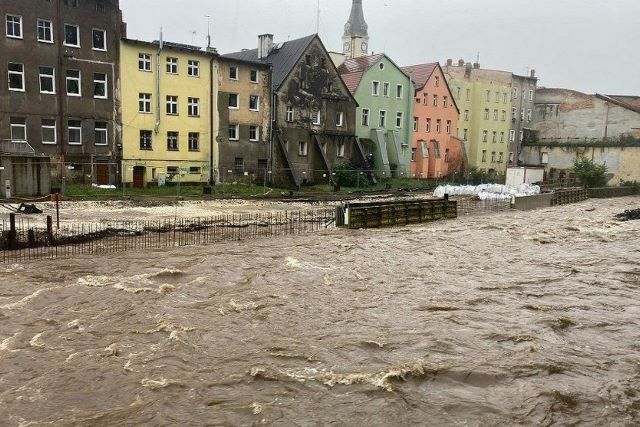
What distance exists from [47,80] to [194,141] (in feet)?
35.5

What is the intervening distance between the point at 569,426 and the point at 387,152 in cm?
4913

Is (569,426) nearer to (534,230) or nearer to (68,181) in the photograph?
(534,230)

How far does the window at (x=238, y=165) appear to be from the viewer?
144ft

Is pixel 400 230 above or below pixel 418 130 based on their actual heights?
below

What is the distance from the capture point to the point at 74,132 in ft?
120

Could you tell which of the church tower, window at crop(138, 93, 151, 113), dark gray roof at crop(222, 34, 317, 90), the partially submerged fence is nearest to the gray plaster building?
window at crop(138, 93, 151, 113)

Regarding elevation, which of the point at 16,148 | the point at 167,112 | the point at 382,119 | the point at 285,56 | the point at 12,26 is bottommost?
the point at 16,148

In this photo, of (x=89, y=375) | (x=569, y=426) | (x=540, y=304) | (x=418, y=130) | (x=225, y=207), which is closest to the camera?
(x=569, y=426)

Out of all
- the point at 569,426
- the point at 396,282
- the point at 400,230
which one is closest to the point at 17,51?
the point at 400,230

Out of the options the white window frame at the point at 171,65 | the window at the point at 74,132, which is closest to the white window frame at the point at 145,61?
the white window frame at the point at 171,65

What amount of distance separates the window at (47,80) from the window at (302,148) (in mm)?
20099

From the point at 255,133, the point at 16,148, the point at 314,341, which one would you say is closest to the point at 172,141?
the point at 255,133

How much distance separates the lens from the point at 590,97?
67.9m

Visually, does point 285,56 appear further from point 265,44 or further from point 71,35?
point 71,35
